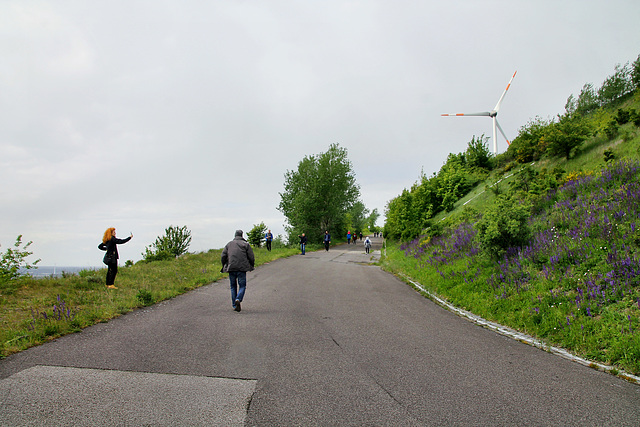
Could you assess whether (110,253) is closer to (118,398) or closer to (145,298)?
(145,298)

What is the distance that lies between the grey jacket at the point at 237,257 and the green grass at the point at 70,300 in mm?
2262

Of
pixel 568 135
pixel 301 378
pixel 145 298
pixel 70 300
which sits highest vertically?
pixel 568 135

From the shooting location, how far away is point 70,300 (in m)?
8.38

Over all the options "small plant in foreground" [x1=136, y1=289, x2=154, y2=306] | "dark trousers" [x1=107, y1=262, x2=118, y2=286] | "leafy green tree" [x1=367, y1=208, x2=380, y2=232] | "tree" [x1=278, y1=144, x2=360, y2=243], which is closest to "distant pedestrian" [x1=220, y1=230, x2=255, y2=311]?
"small plant in foreground" [x1=136, y1=289, x2=154, y2=306]

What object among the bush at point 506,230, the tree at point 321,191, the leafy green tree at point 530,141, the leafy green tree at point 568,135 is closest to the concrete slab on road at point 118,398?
the bush at point 506,230

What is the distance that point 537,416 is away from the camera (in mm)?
3336

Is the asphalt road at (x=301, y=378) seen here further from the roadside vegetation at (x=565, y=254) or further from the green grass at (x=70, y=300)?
the roadside vegetation at (x=565, y=254)

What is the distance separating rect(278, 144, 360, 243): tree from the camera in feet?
155

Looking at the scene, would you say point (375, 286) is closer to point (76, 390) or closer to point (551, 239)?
point (551, 239)

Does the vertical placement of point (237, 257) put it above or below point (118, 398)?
above

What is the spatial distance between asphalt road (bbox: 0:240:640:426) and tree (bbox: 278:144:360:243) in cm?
3884

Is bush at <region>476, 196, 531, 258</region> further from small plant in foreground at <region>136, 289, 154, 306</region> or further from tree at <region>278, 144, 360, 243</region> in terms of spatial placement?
tree at <region>278, 144, 360, 243</region>

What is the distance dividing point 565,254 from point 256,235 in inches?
1198

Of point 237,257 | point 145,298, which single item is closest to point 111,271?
point 145,298
